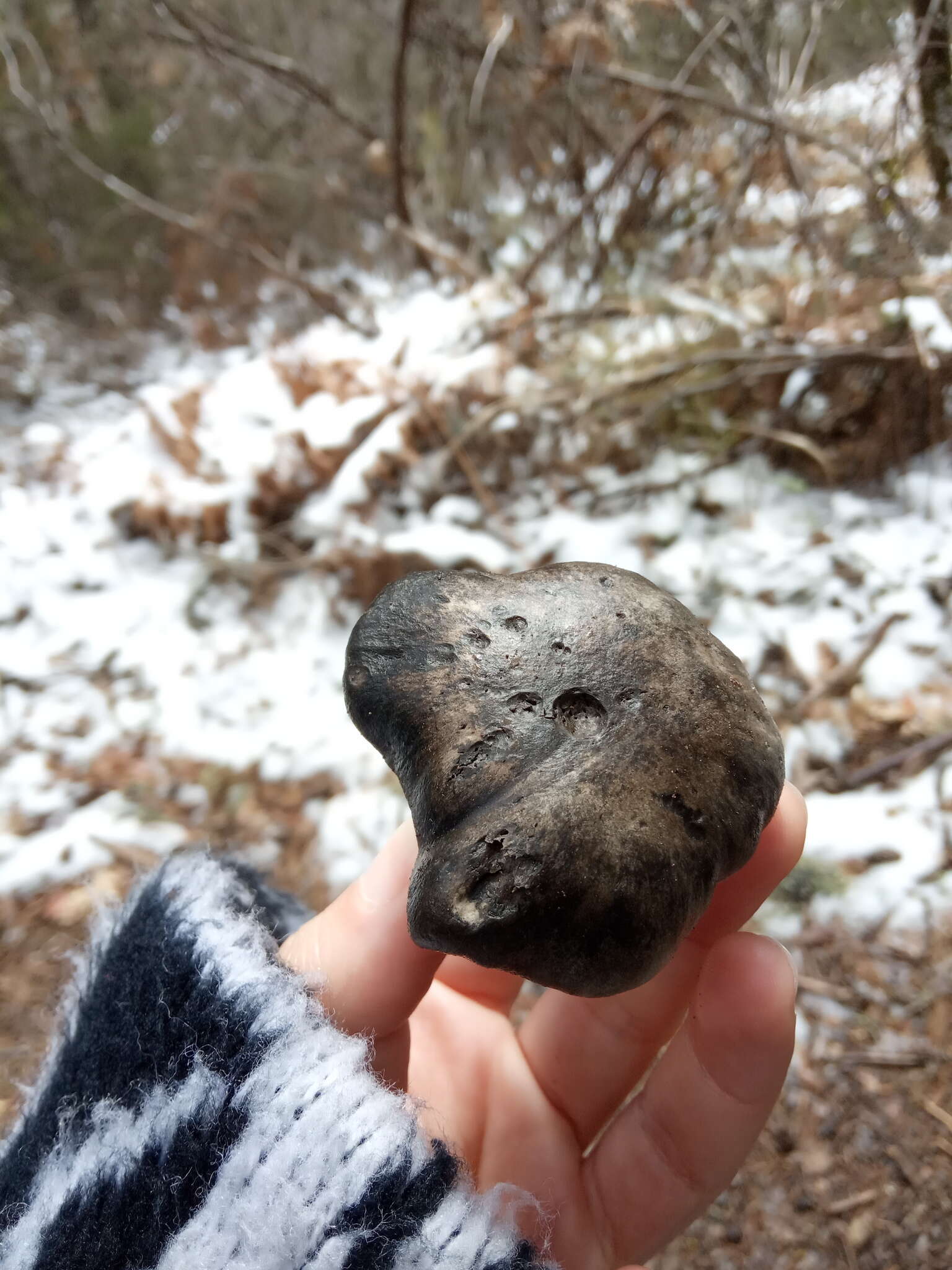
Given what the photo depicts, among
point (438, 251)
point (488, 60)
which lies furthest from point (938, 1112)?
point (488, 60)

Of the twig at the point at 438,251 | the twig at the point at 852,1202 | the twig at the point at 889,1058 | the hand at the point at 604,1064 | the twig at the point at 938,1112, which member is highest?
the twig at the point at 438,251

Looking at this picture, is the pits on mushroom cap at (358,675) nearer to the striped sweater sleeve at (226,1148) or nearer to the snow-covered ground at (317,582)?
the striped sweater sleeve at (226,1148)

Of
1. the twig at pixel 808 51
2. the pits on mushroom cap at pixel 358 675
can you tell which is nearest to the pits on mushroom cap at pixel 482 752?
the pits on mushroom cap at pixel 358 675

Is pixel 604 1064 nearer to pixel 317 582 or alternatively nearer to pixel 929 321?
pixel 317 582

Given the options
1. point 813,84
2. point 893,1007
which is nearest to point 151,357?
point 813,84

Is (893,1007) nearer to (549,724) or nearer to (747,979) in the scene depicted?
(747,979)

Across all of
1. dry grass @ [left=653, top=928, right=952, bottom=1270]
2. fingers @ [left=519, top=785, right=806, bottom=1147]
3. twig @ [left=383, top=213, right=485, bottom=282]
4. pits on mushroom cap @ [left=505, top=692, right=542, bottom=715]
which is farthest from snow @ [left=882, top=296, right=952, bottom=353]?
pits on mushroom cap @ [left=505, top=692, right=542, bottom=715]

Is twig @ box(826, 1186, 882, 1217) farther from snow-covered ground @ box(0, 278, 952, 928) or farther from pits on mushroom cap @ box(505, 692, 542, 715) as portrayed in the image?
pits on mushroom cap @ box(505, 692, 542, 715)
